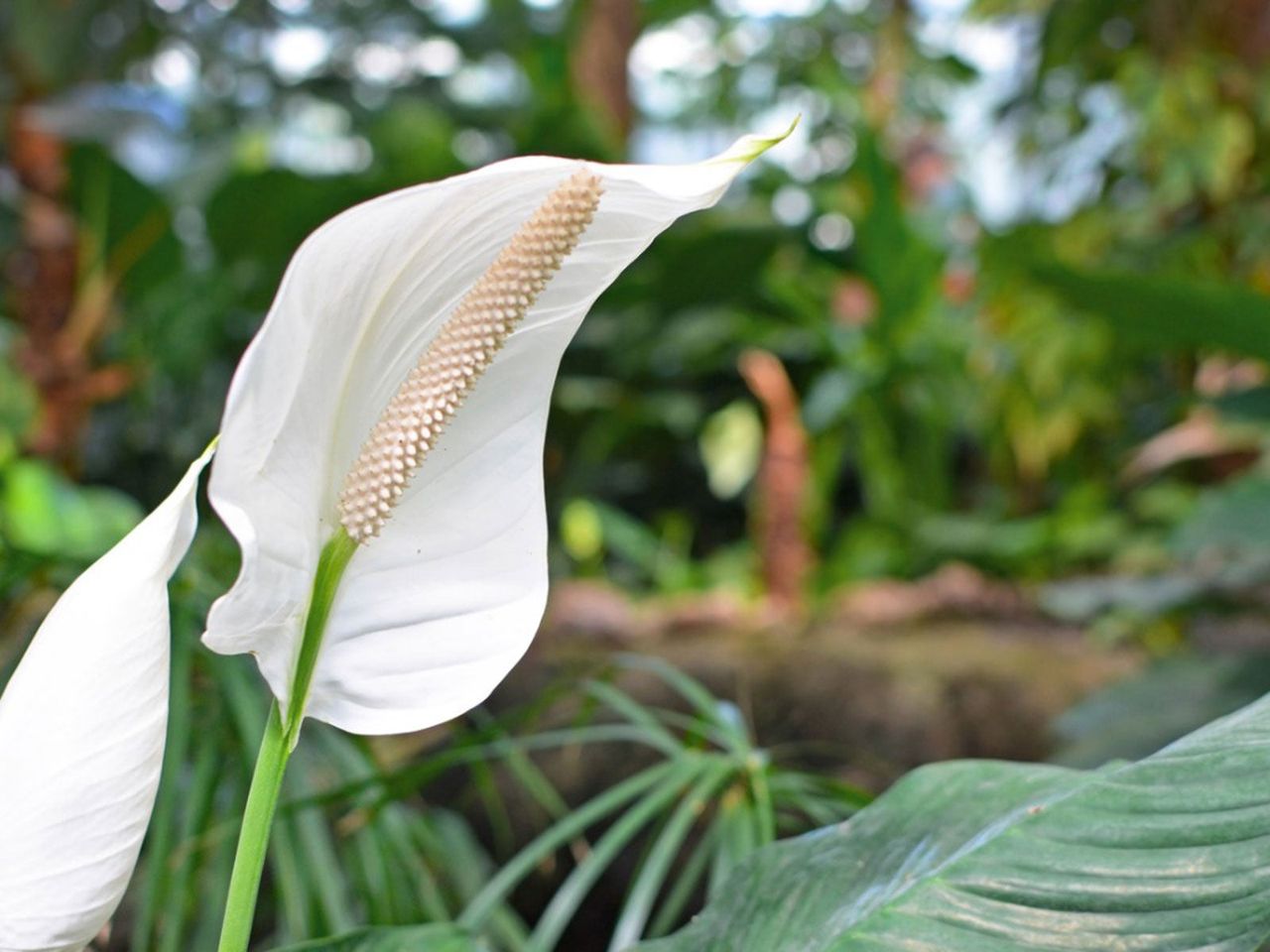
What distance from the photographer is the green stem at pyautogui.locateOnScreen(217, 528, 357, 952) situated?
276 mm

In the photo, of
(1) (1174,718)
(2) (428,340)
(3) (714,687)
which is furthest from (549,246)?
(3) (714,687)

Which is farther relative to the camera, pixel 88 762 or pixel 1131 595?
pixel 1131 595

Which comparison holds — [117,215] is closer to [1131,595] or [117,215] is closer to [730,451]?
[730,451]

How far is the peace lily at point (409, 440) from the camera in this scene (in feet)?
0.85

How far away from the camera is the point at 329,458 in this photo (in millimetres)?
285

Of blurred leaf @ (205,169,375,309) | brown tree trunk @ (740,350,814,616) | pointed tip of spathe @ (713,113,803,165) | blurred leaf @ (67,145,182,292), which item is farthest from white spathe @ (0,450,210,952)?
blurred leaf @ (67,145,182,292)

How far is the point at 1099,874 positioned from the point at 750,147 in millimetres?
207

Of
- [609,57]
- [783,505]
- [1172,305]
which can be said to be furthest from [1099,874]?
[609,57]

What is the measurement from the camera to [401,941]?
328 millimetres

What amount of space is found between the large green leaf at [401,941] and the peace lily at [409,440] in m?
0.06

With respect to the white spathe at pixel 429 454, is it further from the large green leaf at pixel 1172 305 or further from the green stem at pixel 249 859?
the large green leaf at pixel 1172 305

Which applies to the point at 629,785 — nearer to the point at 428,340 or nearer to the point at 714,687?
the point at 428,340

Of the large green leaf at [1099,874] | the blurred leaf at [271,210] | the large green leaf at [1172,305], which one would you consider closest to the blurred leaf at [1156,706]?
the large green leaf at [1172,305]

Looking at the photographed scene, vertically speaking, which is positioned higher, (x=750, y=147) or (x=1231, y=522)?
(x=750, y=147)
